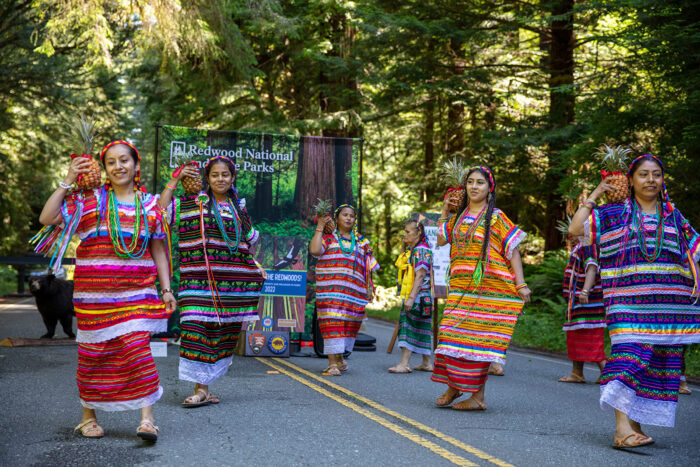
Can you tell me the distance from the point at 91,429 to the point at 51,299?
704cm

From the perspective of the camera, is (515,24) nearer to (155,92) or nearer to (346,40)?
(346,40)

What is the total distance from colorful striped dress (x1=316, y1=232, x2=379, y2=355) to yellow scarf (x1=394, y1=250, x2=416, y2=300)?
102 cm

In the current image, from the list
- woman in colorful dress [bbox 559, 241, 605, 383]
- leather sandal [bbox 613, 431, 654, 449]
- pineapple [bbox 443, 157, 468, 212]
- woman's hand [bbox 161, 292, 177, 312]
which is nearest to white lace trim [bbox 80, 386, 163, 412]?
woman's hand [bbox 161, 292, 177, 312]

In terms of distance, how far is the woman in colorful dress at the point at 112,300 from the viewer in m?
5.38

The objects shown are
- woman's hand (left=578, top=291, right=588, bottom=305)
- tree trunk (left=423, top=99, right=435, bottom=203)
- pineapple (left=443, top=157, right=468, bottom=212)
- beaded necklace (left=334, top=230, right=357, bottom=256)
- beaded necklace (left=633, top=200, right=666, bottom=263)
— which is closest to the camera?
beaded necklace (left=633, top=200, right=666, bottom=263)

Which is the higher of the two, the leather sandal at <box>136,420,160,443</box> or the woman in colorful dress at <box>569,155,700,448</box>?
the woman in colorful dress at <box>569,155,700,448</box>

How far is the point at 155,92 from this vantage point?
941 inches

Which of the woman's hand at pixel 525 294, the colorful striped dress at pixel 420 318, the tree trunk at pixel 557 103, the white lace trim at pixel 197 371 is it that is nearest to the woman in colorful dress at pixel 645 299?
the woman's hand at pixel 525 294

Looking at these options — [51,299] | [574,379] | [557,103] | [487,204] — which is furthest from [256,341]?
[557,103]

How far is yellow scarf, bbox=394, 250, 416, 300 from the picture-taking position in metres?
10.5

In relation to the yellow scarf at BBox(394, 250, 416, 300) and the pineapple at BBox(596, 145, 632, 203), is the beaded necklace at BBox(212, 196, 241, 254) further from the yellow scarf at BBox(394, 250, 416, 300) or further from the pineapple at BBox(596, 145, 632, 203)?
the yellow scarf at BBox(394, 250, 416, 300)

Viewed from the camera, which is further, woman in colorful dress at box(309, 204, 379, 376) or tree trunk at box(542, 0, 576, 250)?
tree trunk at box(542, 0, 576, 250)

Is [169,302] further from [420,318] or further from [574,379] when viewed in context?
[574,379]

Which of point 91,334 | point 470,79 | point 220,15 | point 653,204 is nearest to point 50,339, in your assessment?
point 220,15
